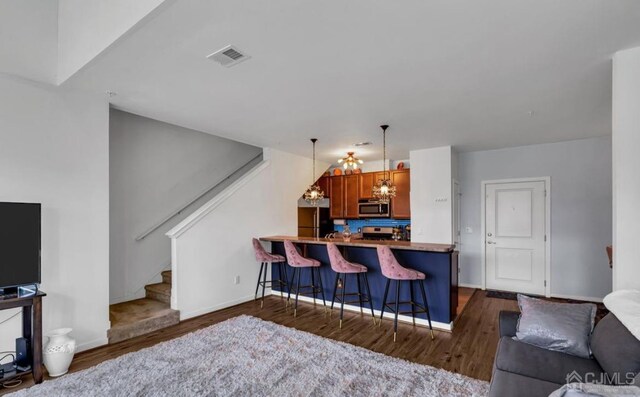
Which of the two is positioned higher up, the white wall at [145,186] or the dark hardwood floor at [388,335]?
the white wall at [145,186]

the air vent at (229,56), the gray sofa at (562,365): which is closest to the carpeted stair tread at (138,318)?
the air vent at (229,56)

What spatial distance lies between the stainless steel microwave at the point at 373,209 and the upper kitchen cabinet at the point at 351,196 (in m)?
0.14

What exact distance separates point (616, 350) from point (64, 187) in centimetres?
449

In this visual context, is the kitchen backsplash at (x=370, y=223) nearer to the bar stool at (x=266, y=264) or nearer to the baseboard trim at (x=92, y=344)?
the bar stool at (x=266, y=264)

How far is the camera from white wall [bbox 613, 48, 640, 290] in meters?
2.19

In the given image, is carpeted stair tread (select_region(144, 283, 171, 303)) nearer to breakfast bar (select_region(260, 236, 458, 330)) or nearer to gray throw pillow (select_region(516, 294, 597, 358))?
breakfast bar (select_region(260, 236, 458, 330))

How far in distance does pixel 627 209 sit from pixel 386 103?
2185 mm

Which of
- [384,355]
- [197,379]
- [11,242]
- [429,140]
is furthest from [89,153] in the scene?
[429,140]

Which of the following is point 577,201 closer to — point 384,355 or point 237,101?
point 384,355

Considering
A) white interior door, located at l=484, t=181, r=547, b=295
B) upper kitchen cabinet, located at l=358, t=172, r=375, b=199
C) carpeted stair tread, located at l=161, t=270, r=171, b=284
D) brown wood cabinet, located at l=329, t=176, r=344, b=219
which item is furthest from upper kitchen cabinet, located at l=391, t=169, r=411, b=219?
carpeted stair tread, located at l=161, t=270, r=171, b=284

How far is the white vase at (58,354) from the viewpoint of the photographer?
106 inches

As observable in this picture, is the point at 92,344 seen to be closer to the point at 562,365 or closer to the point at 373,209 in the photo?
the point at 562,365

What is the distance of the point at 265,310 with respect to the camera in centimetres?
458

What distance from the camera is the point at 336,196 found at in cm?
705
